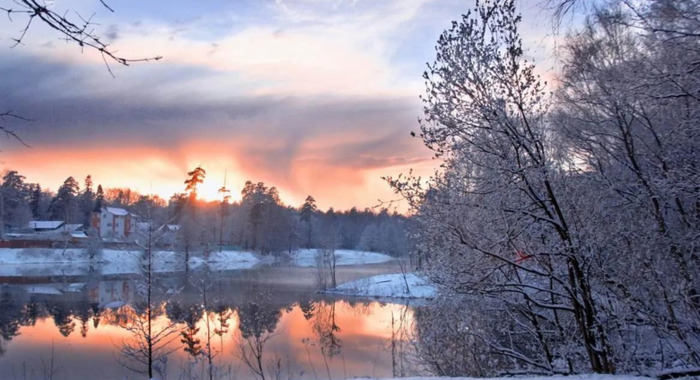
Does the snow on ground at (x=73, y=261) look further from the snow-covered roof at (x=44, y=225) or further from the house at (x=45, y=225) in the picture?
the snow-covered roof at (x=44, y=225)

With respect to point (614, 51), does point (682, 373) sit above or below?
below

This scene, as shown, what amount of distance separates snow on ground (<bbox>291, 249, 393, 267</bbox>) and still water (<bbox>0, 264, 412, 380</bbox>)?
45.7m

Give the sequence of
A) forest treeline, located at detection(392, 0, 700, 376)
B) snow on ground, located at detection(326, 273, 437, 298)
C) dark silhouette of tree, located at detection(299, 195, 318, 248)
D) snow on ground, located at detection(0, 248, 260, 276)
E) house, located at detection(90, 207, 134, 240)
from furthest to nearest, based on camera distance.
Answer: dark silhouette of tree, located at detection(299, 195, 318, 248)
house, located at detection(90, 207, 134, 240)
snow on ground, located at detection(0, 248, 260, 276)
snow on ground, located at detection(326, 273, 437, 298)
forest treeline, located at detection(392, 0, 700, 376)

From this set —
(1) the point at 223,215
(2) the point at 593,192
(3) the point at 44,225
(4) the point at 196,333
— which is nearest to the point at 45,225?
(3) the point at 44,225

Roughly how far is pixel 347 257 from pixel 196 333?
7154cm

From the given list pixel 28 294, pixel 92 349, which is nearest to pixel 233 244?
pixel 28 294

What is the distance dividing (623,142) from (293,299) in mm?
28533

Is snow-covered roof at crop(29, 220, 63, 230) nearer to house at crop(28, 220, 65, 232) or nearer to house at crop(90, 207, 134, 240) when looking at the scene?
house at crop(28, 220, 65, 232)

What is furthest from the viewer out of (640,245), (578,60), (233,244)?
(233,244)

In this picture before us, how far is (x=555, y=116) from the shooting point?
8422mm

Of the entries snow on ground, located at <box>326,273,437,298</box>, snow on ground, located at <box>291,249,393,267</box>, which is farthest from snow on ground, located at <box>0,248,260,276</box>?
snow on ground, located at <box>326,273,437,298</box>

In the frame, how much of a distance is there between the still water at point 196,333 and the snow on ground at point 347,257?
4568 centimetres

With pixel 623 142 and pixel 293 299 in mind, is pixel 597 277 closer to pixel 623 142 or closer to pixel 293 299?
pixel 623 142

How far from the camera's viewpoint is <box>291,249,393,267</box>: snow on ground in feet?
274
